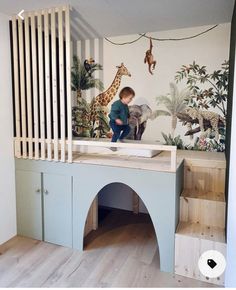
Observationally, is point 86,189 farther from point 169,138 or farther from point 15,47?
point 15,47

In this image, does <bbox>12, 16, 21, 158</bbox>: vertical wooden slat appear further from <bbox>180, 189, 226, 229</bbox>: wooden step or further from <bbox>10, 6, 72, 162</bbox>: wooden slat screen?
<bbox>180, 189, 226, 229</bbox>: wooden step

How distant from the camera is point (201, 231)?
225 cm

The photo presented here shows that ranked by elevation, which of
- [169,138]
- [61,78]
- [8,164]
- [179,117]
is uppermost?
[61,78]

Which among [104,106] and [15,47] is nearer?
[15,47]

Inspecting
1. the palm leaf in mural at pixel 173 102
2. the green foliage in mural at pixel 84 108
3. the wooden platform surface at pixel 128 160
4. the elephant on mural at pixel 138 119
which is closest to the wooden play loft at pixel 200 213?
the wooden platform surface at pixel 128 160

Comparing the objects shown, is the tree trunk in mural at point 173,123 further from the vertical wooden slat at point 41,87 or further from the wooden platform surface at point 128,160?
the vertical wooden slat at point 41,87

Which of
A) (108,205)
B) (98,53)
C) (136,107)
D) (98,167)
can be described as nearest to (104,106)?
(136,107)

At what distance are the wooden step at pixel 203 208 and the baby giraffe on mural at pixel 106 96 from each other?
1.57 m

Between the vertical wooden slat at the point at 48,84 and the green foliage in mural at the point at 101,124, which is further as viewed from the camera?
the green foliage in mural at the point at 101,124

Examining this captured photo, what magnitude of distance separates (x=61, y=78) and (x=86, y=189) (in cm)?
111

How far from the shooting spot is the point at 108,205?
12.1 feet

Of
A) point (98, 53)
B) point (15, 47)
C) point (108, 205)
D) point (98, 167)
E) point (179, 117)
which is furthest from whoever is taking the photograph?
point (108, 205)

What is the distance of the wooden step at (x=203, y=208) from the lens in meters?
2.30

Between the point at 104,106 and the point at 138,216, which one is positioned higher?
the point at 104,106
